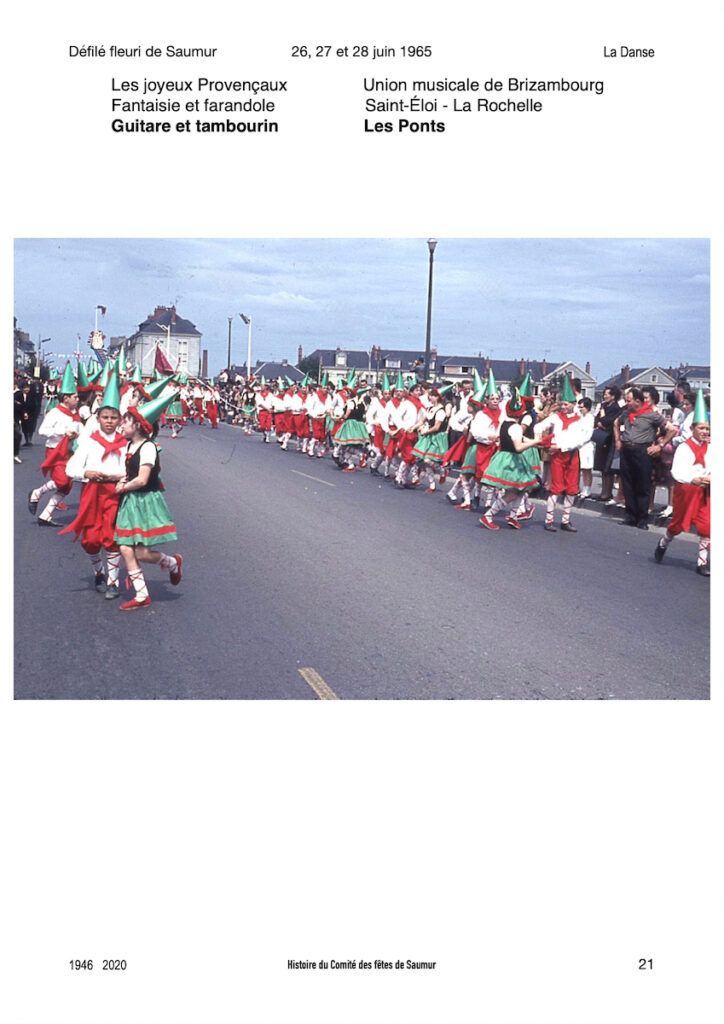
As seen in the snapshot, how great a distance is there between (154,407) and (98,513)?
1.02 metres

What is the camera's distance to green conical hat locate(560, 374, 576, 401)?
12075 millimetres

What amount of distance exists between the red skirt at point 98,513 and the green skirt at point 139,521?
259 millimetres

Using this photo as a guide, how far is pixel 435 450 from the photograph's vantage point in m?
16.9

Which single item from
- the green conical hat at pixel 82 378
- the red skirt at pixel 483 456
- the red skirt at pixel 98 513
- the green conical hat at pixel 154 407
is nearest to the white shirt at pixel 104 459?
the red skirt at pixel 98 513

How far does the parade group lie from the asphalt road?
50cm

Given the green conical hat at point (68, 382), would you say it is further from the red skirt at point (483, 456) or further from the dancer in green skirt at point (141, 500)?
the red skirt at point (483, 456)

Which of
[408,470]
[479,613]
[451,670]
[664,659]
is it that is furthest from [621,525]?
[451,670]

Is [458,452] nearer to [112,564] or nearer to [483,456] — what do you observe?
[483,456]

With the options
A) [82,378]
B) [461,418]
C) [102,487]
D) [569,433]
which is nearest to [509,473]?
[569,433]

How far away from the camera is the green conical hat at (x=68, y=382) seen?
10.1 metres

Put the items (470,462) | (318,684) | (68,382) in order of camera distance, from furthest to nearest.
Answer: (470,462), (68,382), (318,684)

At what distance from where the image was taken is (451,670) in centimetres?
581

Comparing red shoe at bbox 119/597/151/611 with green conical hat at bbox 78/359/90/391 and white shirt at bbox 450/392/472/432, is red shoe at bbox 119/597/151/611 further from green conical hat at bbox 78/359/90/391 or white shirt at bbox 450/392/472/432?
white shirt at bbox 450/392/472/432
